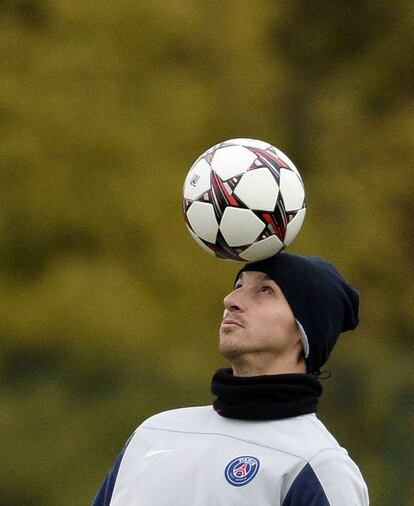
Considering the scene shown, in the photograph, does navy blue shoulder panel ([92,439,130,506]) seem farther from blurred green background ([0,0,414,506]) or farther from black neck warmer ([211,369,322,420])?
blurred green background ([0,0,414,506])

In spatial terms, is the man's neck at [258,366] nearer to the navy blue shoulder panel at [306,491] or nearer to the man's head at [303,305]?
the man's head at [303,305]

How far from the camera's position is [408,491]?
308 inches

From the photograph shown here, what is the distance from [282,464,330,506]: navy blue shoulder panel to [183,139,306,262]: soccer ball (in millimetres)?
573

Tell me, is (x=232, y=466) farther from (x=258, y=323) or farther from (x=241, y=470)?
(x=258, y=323)

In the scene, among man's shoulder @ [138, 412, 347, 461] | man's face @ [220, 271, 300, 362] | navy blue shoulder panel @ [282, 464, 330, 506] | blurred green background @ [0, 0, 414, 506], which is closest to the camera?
navy blue shoulder panel @ [282, 464, 330, 506]

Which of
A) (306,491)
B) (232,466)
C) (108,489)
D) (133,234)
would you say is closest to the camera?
(306,491)

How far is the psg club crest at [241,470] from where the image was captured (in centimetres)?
334

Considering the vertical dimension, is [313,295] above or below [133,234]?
above

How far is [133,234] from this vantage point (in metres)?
8.08

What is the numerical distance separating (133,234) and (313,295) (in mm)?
4554

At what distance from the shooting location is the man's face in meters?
3.52

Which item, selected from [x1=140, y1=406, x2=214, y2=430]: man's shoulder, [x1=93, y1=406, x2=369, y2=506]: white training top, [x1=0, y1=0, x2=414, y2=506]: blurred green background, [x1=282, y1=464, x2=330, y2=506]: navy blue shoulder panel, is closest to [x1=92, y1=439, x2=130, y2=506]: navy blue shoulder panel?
[x1=93, y1=406, x2=369, y2=506]: white training top

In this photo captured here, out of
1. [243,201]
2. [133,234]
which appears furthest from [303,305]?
[133,234]

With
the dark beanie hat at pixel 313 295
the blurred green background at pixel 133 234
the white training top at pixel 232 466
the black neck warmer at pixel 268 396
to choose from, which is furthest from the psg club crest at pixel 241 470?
the blurred green background at pixel 133 234
